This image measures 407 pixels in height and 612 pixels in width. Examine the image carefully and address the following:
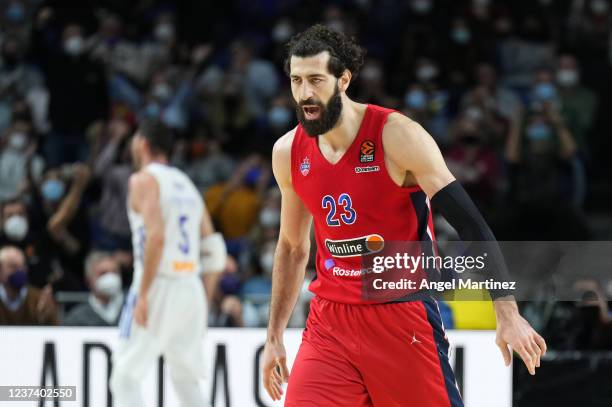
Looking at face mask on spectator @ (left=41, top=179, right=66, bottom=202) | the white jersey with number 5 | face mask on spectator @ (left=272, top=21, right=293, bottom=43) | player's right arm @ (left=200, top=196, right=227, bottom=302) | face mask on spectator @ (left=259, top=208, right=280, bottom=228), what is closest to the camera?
the white jersey with number 5

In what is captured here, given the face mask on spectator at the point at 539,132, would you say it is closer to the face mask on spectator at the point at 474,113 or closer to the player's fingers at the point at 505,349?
the face mask on spectator at the point at 474,113

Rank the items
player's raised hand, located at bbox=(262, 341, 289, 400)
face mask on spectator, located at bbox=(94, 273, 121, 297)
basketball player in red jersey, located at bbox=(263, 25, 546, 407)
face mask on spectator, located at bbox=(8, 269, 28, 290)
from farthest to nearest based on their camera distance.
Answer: face mask on spectator, located at bbox=(94, 273, 121, 297) < face mask on spectator, located at bbox=(8, 269, 28, 290) < player's raised hand, located at bbox=(262, 341, 289, 400) < basketball player in red jersey, located at bbox=(263, 25, 546, 407)

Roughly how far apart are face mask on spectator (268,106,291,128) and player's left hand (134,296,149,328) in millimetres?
5439

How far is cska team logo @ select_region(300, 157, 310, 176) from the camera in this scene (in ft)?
14.9

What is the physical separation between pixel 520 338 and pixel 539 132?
7472mm

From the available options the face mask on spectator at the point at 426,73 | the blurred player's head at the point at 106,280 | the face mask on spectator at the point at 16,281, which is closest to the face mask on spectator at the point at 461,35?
the face mask on spectator at the point at 426,73

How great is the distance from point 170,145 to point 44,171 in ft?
15.4

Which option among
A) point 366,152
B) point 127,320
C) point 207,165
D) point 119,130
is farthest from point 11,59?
point 366,152

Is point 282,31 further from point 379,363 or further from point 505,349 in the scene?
point 505,349

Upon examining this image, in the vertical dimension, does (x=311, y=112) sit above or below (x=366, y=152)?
above

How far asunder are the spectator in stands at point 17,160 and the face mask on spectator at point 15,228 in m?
1.32

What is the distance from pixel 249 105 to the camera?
Result: 40.8ft

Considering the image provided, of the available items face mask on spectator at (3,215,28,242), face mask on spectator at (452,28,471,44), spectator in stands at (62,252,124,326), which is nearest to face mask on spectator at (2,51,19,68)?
face mask on spectator at (3,215,28,242)

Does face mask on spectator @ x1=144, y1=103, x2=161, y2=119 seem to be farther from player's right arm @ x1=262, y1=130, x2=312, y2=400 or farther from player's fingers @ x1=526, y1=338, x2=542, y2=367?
player's fingers @ x1=526, y1=338, x2=542, y2=367
